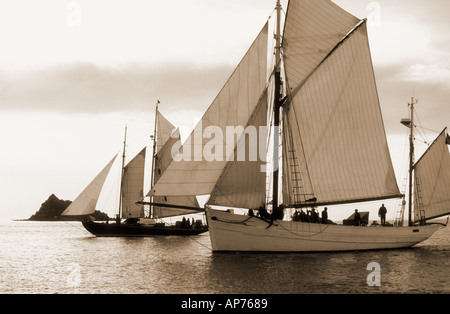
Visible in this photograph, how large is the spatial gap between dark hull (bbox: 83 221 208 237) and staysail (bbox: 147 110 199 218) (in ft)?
7.41

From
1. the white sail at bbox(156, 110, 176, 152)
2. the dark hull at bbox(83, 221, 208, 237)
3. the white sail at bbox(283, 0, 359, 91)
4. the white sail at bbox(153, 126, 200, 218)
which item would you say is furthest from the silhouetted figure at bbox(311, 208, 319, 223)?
the white sail at bbox(156, 110, 176, 152)

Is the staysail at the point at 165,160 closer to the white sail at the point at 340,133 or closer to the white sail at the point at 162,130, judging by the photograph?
the white sail at the point at 162,130

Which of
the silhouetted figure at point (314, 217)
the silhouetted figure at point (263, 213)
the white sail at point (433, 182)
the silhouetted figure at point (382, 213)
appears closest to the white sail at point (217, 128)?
the silhouetted figure at point (263, 213)

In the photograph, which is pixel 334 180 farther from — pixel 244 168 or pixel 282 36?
pixel 282 36

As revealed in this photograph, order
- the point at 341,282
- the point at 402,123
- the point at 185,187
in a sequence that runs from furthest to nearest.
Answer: the point at 402,123
the point at 185,187
the point at 341,282

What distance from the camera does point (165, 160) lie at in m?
66.1

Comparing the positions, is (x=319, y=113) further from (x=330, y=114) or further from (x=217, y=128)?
(x=217, y=128)

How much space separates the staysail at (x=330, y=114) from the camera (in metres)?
37.7

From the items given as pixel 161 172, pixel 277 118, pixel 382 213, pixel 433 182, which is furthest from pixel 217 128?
pixel 161 172

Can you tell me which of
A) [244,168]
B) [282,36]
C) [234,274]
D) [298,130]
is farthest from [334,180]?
[234,274]

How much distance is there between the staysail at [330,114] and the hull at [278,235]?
208cm

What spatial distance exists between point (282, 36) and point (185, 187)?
1348cm

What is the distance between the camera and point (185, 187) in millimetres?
32125

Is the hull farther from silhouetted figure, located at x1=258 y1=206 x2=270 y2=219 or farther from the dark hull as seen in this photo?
the dark hull
